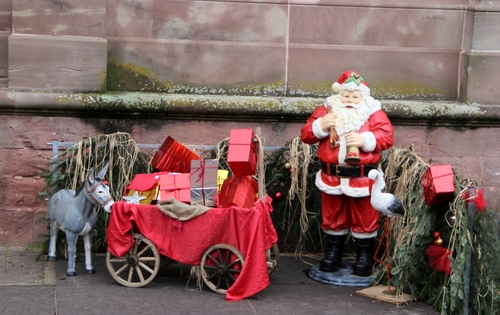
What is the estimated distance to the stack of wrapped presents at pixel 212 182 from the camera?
652cm

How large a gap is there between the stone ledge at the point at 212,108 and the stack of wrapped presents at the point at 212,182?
981mm

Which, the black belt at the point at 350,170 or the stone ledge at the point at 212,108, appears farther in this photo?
the stone ledge at the point at 212,108

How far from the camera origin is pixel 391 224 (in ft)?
23.0

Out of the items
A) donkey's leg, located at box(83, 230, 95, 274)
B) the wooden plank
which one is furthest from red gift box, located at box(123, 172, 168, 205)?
the wooden plank

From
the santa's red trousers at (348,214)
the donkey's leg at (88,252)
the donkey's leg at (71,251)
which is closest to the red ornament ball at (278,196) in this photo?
the santa's red trousers at (348,214)

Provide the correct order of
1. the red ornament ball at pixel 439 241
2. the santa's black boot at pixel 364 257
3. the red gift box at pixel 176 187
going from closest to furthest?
1. the red ornament ball at pixel 439 241
2. the red gift box at pixel 176 187
3. the santa's black boot at pixel 364 257

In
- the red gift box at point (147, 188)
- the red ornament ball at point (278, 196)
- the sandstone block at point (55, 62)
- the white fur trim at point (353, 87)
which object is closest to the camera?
the red gift box at point (147, 188)

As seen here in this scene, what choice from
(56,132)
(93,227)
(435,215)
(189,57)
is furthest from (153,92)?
(435,215)

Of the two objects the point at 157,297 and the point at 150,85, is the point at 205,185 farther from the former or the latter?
the point at 150,85

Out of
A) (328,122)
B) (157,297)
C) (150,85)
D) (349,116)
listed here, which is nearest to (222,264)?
(157,297)

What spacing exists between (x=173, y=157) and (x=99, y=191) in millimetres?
779

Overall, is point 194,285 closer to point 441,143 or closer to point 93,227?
point 93,227

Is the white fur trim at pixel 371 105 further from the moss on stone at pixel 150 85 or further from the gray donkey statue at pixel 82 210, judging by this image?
the gray donkey statue at pixel 82 210

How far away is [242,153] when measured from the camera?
646cm
